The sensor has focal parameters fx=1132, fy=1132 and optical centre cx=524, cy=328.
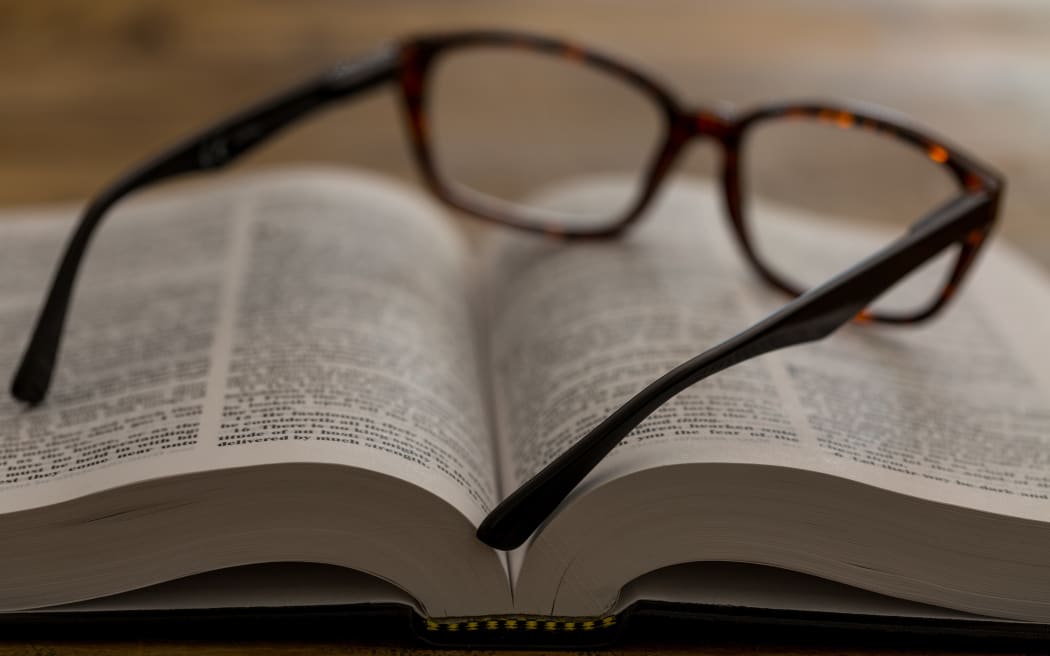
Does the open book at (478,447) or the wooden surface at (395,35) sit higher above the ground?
the wooden surface at (395,35)

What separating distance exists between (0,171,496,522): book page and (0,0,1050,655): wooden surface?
0.23 m

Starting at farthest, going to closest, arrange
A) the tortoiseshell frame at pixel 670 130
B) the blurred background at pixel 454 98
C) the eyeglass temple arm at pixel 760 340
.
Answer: the blurred background at pixel 454 98 → the tortoiseshell frame at pixel 670 130 → the eyeglass temple arm at pixel 760 340

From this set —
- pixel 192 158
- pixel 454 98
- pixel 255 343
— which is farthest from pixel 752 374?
pixel 454 98

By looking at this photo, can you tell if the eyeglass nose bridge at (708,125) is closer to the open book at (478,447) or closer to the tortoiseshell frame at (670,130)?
the tortoiseshell frame at (670,130)

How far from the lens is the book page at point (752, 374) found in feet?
1.88

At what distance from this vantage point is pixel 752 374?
2.07ft

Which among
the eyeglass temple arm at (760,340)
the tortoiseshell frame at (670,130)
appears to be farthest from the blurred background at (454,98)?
the eyeglass temple arm at (760,340)

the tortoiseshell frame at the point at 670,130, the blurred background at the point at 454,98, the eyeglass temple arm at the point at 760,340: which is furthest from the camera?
the blurred background at the point at 454,98

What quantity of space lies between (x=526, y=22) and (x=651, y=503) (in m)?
0.99

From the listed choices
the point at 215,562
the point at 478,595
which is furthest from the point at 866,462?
the point at 215,562

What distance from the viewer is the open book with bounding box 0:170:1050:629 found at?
0.54 m

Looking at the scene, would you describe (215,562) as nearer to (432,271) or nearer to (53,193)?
(432,271)

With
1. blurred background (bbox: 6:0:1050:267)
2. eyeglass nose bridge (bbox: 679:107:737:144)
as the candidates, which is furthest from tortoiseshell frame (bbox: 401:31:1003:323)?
blurred background (bbox: 6:0:1050:267)

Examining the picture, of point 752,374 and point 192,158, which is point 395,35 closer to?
point 192,158
